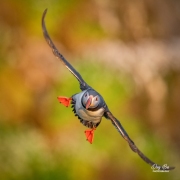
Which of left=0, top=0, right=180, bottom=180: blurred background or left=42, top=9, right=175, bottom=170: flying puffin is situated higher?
left=0, top=0, right=180, bottom=180: blurred background

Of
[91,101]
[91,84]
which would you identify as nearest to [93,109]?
[91,101]

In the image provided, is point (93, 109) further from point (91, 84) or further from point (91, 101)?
point (91, 84)

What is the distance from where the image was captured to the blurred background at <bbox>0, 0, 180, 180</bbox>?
416 cm

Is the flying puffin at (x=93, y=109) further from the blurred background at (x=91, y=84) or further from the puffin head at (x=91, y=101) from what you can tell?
the blurred background at (x=91, y=84)

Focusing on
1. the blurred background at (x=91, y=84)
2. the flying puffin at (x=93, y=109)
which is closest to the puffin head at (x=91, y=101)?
the flying puffin at (x=93, y=109)

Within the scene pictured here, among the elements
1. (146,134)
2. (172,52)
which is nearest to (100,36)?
(172,52)

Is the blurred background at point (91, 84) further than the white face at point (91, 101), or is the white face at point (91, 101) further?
the blurred background at point (91, 84)

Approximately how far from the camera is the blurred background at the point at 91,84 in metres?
4.16

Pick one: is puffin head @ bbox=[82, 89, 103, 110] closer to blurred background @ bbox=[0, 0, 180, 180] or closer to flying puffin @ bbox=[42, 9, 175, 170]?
flying puffin @ bbox=[42, 9, 175, 170]

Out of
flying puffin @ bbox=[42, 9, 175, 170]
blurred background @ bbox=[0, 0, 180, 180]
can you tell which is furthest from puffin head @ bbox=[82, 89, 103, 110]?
blurred background @ bbox=[0, 0, 180, 180]

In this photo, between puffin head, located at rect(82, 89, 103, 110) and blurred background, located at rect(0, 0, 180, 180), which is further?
blurred background, located at rect(0, 0, 180, 180)

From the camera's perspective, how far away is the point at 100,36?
15.7 feet

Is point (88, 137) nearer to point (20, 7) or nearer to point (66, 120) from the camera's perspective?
point (66, 120)

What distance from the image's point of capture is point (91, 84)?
4402 mm
